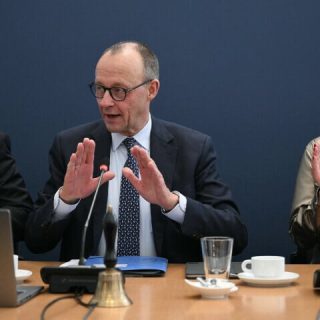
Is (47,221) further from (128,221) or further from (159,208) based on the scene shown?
(159,208)

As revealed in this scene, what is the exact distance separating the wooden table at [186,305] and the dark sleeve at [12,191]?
0.83 m

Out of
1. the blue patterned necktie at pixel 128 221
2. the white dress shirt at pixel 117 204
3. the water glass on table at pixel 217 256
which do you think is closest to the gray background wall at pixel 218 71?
the white dress shirt at pixel 117 204

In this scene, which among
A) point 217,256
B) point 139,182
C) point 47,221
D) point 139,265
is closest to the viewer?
point 217,256

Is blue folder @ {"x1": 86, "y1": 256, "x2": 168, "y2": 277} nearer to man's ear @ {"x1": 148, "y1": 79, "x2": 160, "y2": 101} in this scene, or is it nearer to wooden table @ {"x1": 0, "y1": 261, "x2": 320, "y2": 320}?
wooden table @ {"x1": 0, "y1": 261, "x2": 320, "y2": 320}

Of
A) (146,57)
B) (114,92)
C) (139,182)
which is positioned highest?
(146,57)

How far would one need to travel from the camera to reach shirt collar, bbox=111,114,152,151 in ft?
10.2

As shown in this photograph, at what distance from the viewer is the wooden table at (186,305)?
1806mm

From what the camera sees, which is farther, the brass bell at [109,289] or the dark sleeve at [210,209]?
the dark sleeve at [210,209]

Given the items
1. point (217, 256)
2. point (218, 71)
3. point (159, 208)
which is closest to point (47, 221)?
point (159, 208)

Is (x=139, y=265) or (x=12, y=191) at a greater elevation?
(x=12, y=191)

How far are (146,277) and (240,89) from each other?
1523mm

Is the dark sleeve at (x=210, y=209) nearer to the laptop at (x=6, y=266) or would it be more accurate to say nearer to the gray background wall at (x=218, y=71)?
the gray background wall at (x=218, y=71)

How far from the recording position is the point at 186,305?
1.92 metres

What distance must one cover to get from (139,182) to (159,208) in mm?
295
